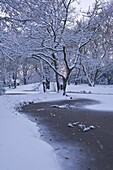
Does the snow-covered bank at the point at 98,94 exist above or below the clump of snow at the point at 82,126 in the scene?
above

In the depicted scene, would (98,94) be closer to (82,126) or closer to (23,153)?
(82,126)

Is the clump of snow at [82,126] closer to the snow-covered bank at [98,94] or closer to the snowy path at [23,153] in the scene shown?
the snowy path at [23,153]

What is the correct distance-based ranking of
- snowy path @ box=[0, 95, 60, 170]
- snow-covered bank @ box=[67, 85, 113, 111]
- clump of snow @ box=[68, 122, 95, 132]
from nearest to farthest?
snowy path @ box=[0, 95, 60, 170]
clump of snow @ box=[68, 122, 95, 132]
snow-covered bank @ box=[67, 85, 113, 111]

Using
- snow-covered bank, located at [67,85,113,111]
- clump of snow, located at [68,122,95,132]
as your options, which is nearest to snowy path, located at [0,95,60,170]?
clump of snow, located at [68,122,95,132]

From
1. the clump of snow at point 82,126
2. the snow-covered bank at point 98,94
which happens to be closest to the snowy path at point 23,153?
the clump of snow at point 82,126

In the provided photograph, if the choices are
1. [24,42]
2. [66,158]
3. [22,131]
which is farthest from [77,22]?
[66,158]

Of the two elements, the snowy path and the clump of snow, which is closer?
the snowy path

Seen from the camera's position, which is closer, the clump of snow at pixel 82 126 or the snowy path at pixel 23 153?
the snowy path at pixel 23 153

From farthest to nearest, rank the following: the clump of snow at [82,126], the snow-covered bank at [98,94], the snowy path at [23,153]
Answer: the snow-covered bank at [98,94] → the clump of snow at [82,126] → the snowy path at [23,153]

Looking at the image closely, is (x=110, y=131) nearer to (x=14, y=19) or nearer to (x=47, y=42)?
(x=14, y=19)

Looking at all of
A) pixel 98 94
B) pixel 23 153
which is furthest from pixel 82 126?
pixel 98 94

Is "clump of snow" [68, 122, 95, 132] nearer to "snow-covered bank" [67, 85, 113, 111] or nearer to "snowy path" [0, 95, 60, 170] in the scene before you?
"snowy path" [0, 95, 60, 170]

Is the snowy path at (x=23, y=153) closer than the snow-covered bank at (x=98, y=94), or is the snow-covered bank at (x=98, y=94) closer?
the snowy path at (x=23, y=153)

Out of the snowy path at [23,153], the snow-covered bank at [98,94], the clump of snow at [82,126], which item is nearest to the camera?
the snowy path at [23,153]
